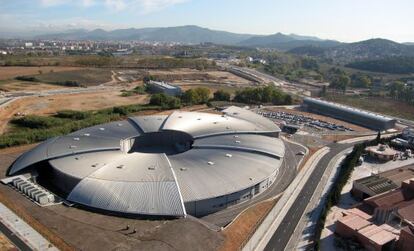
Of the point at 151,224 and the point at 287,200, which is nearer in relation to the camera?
the point at 151,224

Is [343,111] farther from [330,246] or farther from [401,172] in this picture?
[330,246]

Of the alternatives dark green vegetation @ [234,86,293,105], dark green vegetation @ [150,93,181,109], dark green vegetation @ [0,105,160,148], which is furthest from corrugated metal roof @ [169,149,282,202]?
dark green vegetation @ [234,86,293,105]

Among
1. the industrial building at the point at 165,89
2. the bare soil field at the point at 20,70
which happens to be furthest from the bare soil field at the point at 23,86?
the industrial building at the point at 165,89

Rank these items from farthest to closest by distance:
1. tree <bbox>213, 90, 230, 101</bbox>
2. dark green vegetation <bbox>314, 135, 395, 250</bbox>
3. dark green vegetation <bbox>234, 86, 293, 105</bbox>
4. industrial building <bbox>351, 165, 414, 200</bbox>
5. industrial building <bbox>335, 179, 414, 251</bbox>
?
1. dark green vegetation <bbox>234, 86, 293, 105</bbox>
2. tree <bbox>213, 90, 230, 101</bbox>
3. industrial building <bbox>351, 165, 414, 200</bbox>
4. dark green vegetation <bbox>314, 135, 395, 250</bbox>
5. industrial building <bbox>335, 179, 414, 251</bbox>

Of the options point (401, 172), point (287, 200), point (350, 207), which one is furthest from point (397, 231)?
point (401, 172)

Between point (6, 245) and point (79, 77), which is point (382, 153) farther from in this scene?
point (79, 77)

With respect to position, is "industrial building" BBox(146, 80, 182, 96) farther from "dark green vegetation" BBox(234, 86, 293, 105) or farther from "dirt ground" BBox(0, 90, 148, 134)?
"dark green vegetation" BBox(234, 86, 293, 105)
